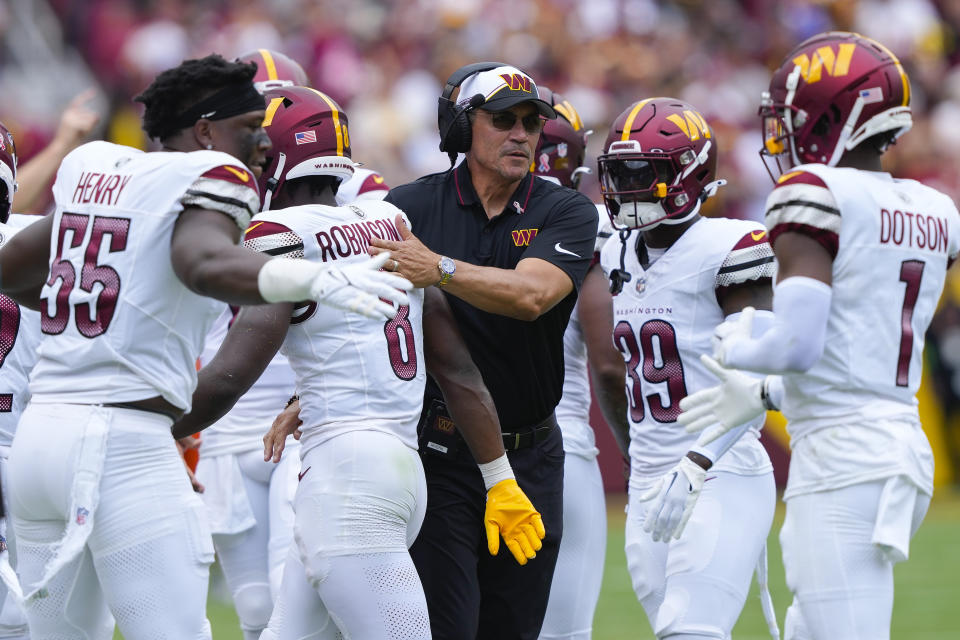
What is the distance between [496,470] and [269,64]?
294cm

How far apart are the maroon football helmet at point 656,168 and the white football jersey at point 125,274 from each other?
1.77 meters

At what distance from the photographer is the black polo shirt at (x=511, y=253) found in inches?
186

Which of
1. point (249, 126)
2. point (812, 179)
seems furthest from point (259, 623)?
point (812, 179)

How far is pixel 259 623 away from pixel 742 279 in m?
2.25

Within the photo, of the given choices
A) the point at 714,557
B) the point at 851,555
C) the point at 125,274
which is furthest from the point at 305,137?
the point at 851,555

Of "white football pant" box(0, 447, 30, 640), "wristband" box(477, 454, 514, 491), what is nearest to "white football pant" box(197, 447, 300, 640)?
"white football pant" box(0, 447, 30, 640)

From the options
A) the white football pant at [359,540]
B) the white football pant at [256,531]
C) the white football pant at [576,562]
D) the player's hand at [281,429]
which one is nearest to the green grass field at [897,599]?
the white football pant at [256,531]

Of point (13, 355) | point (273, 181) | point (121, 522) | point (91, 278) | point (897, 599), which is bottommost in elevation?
point (897, 599)

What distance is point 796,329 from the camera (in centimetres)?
365

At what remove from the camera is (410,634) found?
3.91 meters

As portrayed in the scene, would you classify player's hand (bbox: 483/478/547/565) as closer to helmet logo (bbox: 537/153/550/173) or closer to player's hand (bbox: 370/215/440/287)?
player's hand (bbox: 370/215/440/287)

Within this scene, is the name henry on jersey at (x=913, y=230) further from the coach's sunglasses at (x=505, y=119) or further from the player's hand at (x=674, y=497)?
the coach's sunglasses at (x=505, y=119)

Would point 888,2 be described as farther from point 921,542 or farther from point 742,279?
point 742,279

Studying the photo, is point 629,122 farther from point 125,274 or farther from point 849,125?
point 125,274
